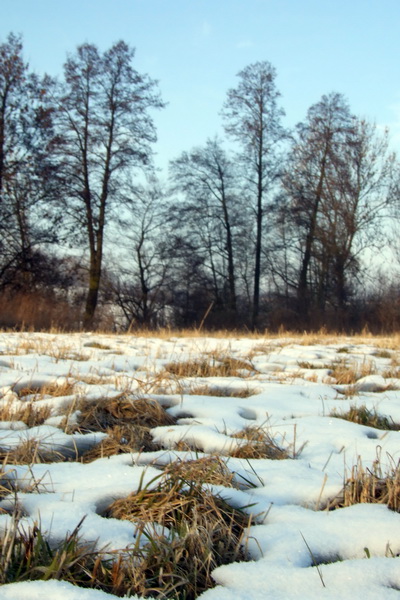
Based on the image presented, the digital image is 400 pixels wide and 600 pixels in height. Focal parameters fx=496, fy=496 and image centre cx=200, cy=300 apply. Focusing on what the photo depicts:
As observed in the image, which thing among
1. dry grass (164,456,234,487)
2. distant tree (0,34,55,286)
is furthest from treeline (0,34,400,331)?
Answer: dry grass (164,456,234,487)

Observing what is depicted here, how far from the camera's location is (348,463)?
2.30 metres

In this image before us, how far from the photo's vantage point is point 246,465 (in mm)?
2199

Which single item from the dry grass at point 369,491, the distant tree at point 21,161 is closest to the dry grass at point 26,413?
the dry grass at point 369,491

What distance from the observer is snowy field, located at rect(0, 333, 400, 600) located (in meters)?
1.35

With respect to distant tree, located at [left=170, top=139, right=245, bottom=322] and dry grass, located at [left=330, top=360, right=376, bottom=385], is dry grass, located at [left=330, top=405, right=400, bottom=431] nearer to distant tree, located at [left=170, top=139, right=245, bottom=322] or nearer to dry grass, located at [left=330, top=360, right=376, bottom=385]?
dry grass, located at [left=330, top=360, right=376, bottom=385]

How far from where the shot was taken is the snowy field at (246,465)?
135 centimetres

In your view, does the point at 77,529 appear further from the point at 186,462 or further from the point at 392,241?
the point at 392,241

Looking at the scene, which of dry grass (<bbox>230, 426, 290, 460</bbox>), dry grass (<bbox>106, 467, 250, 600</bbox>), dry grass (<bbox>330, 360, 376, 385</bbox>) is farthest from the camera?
dry grass (<bbox>330, 360, 376, 385</bbox>)

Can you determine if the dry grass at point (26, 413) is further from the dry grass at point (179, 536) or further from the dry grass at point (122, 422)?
the dry grass at point (179, 536)

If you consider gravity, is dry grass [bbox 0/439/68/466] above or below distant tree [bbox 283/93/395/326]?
below

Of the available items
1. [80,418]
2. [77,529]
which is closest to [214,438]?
[80,418]

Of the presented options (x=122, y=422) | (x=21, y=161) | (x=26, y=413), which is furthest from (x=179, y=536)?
(x=21, y=161)

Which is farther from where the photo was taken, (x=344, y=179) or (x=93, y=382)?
(x=344, y=179)

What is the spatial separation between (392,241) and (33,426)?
2461 centimetres
